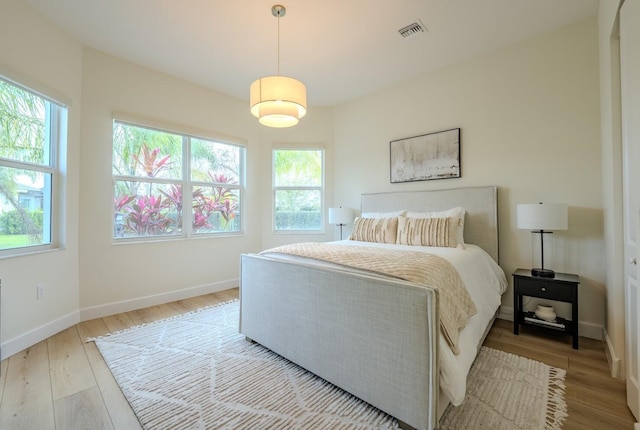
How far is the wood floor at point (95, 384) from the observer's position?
4.70 feet

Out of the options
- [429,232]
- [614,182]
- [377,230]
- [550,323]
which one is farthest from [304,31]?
[550,323]

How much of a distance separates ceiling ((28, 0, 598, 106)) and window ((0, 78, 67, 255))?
0.81 m

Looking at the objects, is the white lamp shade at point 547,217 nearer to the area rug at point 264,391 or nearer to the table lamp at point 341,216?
the area rug at point 264,391

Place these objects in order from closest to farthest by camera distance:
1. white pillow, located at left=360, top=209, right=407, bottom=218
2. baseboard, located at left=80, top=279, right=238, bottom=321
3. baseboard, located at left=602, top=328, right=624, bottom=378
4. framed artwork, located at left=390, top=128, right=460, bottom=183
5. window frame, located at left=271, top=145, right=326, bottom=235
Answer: baseboard, located at left=602, top=328, right=624, bottom=378 < baseboard, located at left=80, top=279, right=238, bottom=321 < framed artwork, located at left=390, top=128, right=460, bottom=183 < white pillow, located at left=360, top=209, right=407, bottom=218 < window frame, located at left=271, top=145, right=326, bottom=235

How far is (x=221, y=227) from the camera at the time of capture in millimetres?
4031

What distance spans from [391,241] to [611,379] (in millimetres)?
1848

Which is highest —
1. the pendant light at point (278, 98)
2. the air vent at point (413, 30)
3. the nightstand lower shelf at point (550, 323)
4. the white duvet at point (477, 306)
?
the air vent at point (413, 30)

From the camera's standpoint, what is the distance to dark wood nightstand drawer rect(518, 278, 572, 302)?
7.27 feet

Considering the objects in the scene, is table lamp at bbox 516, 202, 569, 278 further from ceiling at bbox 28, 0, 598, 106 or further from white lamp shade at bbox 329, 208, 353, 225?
white lamp shade at bbox 329, 208, 353, 225

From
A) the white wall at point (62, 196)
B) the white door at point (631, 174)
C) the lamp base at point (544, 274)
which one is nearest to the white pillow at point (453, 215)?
the lamp base at point (544, 274)

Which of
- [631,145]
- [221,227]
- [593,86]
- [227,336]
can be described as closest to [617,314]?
[631,145]

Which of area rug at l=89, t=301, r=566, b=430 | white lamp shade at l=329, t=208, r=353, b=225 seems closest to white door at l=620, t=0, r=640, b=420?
area rug at l=89, t=301, r=566, b=430

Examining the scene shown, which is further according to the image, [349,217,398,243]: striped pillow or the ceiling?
[349,217,398,243]: striped pillow

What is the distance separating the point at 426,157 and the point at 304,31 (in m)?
1.99
